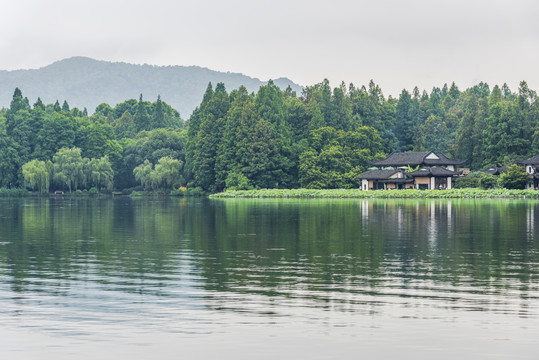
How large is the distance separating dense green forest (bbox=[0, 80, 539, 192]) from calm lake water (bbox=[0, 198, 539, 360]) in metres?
71.2

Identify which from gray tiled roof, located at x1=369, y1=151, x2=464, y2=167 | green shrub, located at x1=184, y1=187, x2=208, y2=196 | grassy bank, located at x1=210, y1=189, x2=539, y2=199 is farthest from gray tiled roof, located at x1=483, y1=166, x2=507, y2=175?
green shrub, located at x1=184, y1=187, x2=208, y2=196

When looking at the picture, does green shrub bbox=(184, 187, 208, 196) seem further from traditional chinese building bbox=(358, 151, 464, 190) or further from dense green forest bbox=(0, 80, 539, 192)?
traditional chinese building bbox=(358, 151, 464, 190)

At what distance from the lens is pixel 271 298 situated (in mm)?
13398

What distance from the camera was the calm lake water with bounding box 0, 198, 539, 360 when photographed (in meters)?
9.92

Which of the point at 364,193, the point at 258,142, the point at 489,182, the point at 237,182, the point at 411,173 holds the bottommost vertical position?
the point at 364,193

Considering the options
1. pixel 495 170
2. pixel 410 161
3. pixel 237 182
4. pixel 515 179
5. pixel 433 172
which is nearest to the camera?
pixel 515 179

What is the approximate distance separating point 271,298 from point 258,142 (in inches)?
3257

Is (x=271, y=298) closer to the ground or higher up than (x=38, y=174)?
closer to the ground

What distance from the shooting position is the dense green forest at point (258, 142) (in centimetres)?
9700

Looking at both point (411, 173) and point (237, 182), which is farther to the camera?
point (411, 173)

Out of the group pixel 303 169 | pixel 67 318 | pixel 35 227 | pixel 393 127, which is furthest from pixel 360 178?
pixel 67 318

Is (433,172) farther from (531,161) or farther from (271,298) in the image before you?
(271,298)

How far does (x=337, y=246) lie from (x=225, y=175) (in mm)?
75902

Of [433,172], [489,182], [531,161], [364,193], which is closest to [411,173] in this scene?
[433,172]
